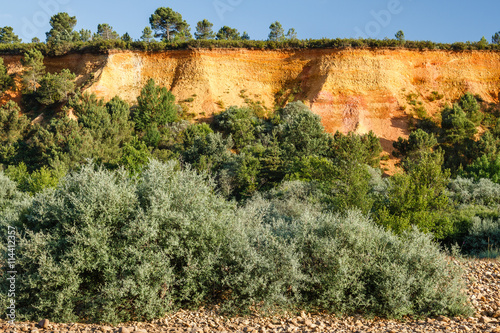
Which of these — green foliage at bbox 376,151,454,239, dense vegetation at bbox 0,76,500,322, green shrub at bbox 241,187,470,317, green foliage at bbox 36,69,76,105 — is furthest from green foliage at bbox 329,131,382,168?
green foliage at bbox 36,69,76,105

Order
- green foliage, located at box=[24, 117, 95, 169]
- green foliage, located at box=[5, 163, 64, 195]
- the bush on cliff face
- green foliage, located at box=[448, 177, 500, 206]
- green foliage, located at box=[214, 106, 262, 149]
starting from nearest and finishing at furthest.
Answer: the bush on cliff face < green foliage, located at box=[448, 177, 500, 206] < green foliage, located at box=[5, 163, 64, 195] < green foliage, located at box=[24, 117, 95, 169] < green foliage, located at box=[214, 106, 262, 149]

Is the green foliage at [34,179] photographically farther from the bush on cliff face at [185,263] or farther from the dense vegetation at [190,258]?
the bush on cliff face at [185,263]

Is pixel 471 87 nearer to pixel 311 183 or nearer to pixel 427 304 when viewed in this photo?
pixel 311 183

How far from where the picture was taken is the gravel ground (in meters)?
6.67

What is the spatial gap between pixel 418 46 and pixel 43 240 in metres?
42.5

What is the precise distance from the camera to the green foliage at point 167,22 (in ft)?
167

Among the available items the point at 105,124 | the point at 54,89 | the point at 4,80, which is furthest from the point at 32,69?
the point at 105,124

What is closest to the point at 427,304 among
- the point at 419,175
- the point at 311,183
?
the point at 419,175

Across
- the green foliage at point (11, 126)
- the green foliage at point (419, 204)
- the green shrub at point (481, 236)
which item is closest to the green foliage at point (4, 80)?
the green foliage at point (11, 126)

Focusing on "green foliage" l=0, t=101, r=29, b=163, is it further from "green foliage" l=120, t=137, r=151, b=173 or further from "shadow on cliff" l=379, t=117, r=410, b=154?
"shadow on cliff" l=379, t=117, r=410, b=154

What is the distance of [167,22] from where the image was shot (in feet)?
170

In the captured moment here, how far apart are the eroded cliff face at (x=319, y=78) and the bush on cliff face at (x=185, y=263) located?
95.9ft

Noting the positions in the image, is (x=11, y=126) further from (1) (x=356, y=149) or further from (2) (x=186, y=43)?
(1) (x=356, y=149)

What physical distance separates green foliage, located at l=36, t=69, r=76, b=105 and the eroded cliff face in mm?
2128
